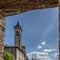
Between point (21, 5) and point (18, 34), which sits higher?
point (18, 34)

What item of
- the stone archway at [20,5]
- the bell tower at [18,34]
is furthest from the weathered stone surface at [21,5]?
the bell tower at [18,34]

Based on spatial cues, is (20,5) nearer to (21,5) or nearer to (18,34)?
(21,5)

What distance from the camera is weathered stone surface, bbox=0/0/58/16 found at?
112 inches

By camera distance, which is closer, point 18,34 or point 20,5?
point 20,5

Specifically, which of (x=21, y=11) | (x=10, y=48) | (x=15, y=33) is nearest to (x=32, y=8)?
(x=21, y=11)

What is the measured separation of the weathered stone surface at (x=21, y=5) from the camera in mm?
2844

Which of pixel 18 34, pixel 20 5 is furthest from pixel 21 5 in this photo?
pixel 18 34

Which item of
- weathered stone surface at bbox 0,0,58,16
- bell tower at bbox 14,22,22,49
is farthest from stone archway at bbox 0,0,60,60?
bell tower at bbox 14,22,22,49

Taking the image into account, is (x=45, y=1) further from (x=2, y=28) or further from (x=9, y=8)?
(x=2, y=28)

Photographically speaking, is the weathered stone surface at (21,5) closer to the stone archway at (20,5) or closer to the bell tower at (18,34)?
the stone archway at (20,5)

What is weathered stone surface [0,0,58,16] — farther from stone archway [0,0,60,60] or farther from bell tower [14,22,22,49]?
bell tower [14,22,22,49]

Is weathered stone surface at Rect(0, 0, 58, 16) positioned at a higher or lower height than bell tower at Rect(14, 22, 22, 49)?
lower

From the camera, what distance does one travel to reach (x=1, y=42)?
125 inches

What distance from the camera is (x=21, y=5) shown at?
9.53 ft
